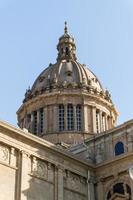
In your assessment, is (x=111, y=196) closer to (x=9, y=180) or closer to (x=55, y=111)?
(x=9, y=180)

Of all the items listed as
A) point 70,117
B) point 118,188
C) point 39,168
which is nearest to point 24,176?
point 39,168

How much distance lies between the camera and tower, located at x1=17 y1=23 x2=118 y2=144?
2053 inches

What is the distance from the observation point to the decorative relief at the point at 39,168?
3516cm

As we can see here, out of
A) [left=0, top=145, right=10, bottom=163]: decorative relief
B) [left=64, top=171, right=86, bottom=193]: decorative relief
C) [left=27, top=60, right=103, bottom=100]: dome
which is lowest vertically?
[left=64, top=171, right=86, bottom=193]: decorative relief

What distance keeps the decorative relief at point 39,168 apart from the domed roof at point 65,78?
19.1 metres

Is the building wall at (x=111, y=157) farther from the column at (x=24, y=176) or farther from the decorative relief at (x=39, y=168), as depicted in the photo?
the column at (x=24, y=176)

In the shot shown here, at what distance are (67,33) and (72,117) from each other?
16109 mm

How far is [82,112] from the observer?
174 ft

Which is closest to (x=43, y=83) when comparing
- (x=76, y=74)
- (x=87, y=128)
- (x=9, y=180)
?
(x=76, y=74)

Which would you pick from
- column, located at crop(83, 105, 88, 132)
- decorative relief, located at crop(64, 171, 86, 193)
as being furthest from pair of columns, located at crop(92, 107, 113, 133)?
decorative relief, located at crop(64, 171, 86, 193)

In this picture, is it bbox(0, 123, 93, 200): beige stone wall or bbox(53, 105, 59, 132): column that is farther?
bbox(53, 105, 59, 132): column

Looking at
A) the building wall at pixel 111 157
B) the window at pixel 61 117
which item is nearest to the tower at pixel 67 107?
the window at pixel 61 117

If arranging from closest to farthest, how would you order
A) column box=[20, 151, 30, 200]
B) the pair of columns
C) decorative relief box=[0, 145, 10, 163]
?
decorative relief box=[0, 145, 10, 163] → column box=[20, 151, 30, 200] → the pair of columns

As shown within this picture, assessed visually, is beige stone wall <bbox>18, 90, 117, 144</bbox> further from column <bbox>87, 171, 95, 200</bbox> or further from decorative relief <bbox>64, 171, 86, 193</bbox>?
decorative relief <bbox>64, 171, 86, 193</bbox>
